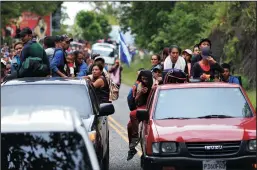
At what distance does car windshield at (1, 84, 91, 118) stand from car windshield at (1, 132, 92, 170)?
314 cm

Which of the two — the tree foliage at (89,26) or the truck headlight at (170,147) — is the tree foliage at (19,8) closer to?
the truck headlight at (170,147)

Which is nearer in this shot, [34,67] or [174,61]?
[34,67]

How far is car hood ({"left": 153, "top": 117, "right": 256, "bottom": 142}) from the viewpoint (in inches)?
428

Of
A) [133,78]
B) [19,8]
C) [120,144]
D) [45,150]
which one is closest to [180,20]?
[133,78]

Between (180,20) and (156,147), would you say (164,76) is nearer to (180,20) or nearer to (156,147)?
(156,147)

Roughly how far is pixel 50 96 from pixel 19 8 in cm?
3940

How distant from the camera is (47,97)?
11.0 meters

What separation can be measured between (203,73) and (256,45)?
16.5m

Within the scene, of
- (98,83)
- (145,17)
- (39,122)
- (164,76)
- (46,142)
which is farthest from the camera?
(145,17)

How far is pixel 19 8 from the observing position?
49.7m

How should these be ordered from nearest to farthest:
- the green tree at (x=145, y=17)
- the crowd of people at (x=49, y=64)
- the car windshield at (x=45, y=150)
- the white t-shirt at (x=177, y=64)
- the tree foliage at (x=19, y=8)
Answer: the car windshield at (x=45, y=150), the crowd of people at (x=49, y=64), the white t-shirt at (x=177, y=64), the tree foliage at (x=19, y=8), the green tree at (x=145, y=17)

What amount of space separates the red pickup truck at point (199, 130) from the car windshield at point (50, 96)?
3.39 feet

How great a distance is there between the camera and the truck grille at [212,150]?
1085cm

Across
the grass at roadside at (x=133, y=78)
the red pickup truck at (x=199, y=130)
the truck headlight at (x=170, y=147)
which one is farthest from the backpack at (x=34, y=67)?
the grass at roadside at (x=133, y=78)
